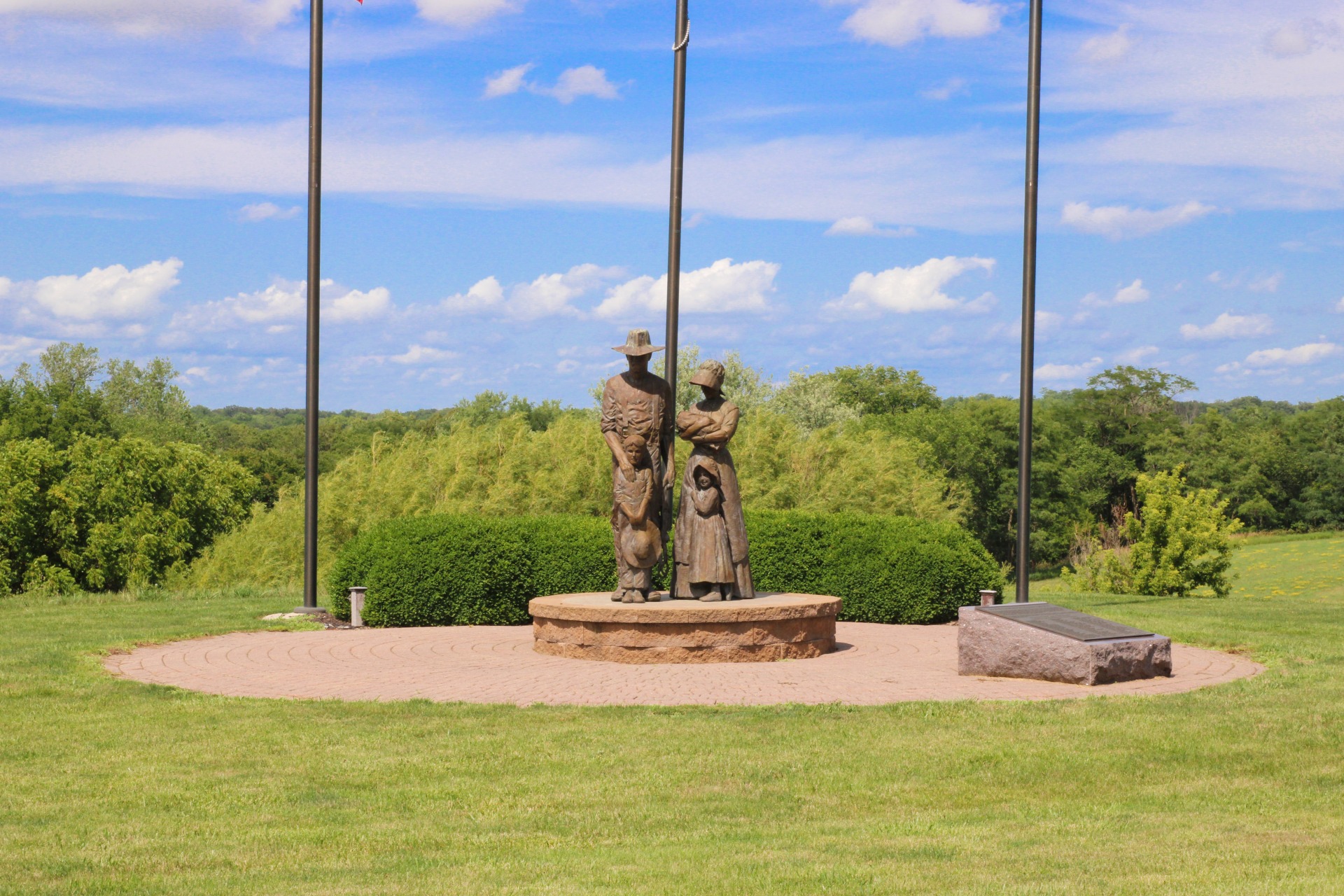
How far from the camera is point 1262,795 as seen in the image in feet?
22.1

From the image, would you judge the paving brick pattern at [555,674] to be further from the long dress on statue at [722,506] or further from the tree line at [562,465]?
the tree line at [562,465]

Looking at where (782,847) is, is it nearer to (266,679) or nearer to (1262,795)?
(1262,795)

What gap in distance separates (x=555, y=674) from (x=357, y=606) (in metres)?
4.36

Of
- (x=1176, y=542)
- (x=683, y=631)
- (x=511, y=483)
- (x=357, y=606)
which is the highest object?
(x=511, y=483)

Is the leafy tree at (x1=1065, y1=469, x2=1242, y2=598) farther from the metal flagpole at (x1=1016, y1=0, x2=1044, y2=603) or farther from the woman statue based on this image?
the woman statue

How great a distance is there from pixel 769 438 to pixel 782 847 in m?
25.6

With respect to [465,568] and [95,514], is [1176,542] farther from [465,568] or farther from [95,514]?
[95,514]

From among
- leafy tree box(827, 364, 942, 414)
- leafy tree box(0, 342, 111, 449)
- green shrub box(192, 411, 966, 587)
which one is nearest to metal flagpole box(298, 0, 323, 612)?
green shrub box(192, 411, 966, 587)

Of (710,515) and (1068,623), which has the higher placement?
(710,515)

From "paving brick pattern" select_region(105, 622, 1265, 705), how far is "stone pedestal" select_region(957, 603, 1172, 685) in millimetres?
123

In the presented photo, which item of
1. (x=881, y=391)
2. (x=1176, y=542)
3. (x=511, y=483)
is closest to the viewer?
(x=1176, y=542)

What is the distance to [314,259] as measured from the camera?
14.5 m

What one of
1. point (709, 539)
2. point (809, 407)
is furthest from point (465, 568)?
point (809, 407)

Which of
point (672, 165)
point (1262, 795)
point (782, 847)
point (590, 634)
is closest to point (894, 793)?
point (782, 847)
